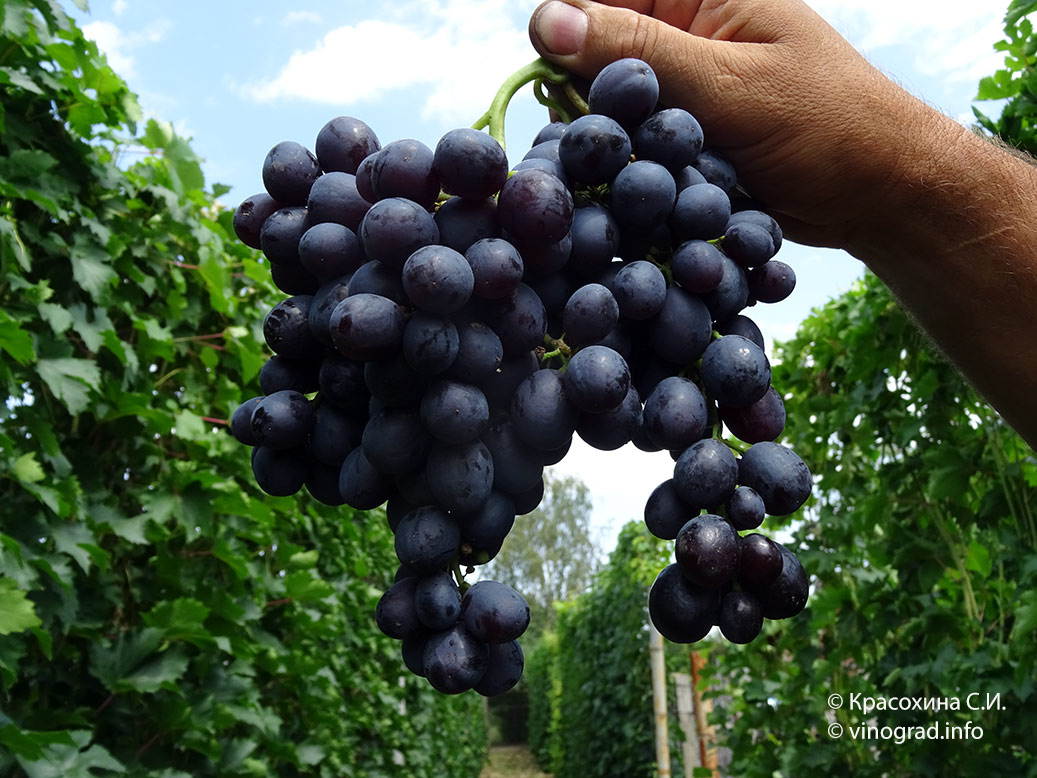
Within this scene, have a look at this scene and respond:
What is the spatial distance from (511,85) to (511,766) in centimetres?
2520

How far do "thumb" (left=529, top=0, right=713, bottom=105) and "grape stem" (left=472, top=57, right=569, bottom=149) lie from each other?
1 centimetres

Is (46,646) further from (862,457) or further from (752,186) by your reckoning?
(862,457)

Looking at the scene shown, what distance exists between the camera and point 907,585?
346cm

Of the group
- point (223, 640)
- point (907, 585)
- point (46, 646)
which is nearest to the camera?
point (46, 646)

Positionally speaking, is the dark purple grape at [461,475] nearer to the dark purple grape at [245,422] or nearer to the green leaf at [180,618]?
the dark purple grape at [245,422]

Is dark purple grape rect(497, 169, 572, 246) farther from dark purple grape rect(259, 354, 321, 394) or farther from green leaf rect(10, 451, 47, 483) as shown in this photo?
green leaf rect(10, 451, 47, 483)

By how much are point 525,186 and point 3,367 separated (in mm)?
1596

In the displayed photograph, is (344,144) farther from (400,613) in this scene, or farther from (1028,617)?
(1028,617)

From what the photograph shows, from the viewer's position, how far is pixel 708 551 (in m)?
0.74

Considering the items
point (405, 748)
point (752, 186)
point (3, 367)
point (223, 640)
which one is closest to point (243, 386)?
point (223, 640)

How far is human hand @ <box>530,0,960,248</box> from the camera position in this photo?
1.00 metres

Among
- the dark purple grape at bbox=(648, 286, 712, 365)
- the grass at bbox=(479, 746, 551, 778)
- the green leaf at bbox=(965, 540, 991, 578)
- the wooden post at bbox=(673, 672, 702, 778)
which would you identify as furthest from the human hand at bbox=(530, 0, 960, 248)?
the grass at bbox=(479, 746, 551, 778)

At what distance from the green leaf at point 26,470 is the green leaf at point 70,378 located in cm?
20

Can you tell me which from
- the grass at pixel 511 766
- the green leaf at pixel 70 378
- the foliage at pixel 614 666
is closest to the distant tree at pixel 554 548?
the grass at pixel 511 766
